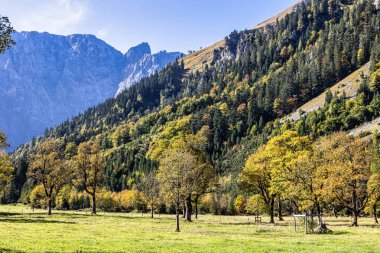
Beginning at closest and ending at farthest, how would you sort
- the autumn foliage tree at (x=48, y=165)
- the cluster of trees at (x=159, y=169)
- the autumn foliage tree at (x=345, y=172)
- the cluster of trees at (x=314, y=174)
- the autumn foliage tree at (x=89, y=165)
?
the cluster of trees at (x=159, y=169), the cluster of trees at (x=314, y=174), the autumn foliage tree at (x=345, y=172), the autumn foliage tree at (x=48, y=165), the autumn foliage tree at (x=89, y=165)

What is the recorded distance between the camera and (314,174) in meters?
56.9

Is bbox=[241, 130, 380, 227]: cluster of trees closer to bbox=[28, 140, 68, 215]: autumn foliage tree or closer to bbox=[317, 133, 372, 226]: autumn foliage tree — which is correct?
bbox=[317, 133, 372, 226]: autumn foliage tree

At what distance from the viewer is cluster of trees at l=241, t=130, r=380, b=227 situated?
57.5 metres

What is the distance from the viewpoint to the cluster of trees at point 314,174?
57.5 metres

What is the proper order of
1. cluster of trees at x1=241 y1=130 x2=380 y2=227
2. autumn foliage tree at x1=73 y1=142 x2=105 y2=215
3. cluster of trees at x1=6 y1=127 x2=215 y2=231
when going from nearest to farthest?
1. cluster of trees at x1=6 y1=127 x2=215 y2=231
2. cluster of trees at x1=241 y1=130 x2=380 y2=227
3. autumn foliage tree at x1=73 y1=142 x2=105 y2=215

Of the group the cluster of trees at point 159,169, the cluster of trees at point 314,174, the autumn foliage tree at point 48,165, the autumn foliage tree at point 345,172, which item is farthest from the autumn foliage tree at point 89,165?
the autumn foliage tree at point 345,172

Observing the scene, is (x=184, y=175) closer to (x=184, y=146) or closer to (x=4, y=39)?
(x=184, y=146)

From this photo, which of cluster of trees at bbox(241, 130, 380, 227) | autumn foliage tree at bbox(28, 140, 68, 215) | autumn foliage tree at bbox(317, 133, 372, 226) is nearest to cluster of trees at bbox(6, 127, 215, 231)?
autumn foliage tree at bbox(28, 140, 68, 215)

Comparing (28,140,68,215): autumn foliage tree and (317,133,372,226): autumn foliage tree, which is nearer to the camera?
(317,133,372,226): autumn foliage tree

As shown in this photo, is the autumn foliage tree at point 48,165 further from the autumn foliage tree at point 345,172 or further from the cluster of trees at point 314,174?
the autumn foliage tree at point 345,172

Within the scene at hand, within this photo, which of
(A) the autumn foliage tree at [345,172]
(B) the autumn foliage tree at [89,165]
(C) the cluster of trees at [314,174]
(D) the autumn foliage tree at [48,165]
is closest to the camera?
(C) the cluster of trees at [314,174]

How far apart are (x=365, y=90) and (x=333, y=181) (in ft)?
458

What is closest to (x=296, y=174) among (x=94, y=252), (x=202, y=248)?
(x=202, y=248)

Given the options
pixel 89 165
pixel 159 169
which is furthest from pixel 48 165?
pixel 159 169
